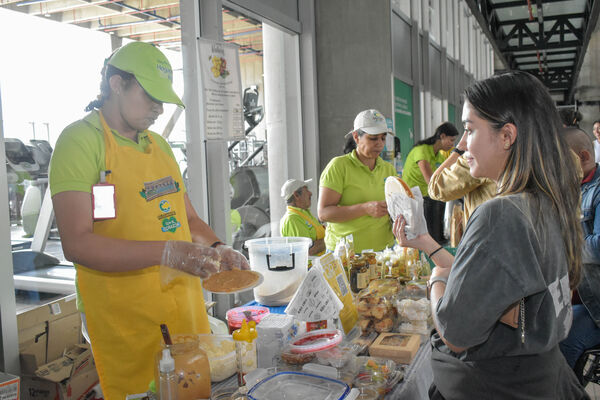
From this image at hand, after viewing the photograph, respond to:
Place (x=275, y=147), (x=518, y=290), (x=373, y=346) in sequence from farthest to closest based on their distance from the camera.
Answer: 1. (x=275, y=147)
2. (x=373, y=346)
3. (x=518, y=290)

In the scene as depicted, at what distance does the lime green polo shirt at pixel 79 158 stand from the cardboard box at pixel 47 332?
3.68ft

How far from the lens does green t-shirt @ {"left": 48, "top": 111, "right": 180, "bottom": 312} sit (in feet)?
5.29

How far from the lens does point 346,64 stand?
4770 mm

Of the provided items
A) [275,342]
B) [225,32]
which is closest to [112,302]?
[275,342]

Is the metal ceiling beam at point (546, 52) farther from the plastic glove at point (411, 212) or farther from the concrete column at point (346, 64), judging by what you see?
the plastic glove at point (411, 212)

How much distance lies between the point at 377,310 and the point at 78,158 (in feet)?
4.08

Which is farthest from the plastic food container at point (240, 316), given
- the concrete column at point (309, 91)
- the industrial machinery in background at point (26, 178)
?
the concrete column at point (309, 91)

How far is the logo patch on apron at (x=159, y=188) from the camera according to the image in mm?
1779

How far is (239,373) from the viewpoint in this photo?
59.7 inches

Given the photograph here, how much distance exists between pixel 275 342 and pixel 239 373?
0.59 ft

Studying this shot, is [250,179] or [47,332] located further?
[250,179]

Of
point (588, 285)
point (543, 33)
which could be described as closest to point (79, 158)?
point (588, 285)

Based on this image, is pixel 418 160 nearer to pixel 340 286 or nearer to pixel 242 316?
pixel 340 286

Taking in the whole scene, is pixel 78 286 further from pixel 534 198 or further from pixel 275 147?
pixel 275 147
